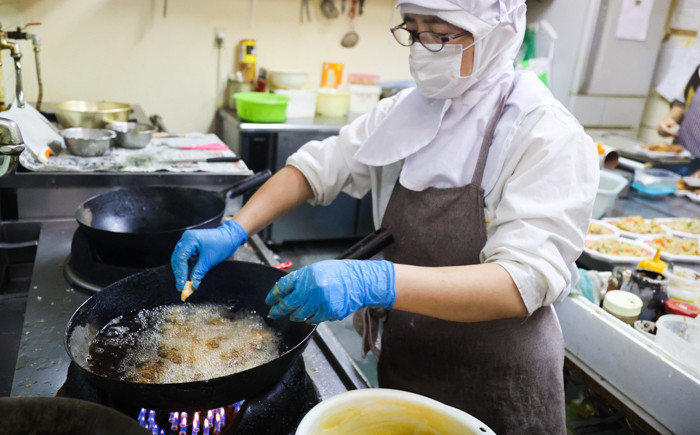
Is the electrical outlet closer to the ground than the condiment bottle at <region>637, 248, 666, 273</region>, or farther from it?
farther from it

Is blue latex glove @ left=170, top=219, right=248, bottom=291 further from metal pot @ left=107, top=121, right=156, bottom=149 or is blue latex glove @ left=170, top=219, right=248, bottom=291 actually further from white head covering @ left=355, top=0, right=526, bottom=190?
metal pot @ left=107, top=121, right=156, bottom=149

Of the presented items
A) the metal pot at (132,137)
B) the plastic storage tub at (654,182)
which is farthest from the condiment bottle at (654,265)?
the metal pot at (132,137)

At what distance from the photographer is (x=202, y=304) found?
4.53 feet

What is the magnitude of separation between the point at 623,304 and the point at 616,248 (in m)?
0.58

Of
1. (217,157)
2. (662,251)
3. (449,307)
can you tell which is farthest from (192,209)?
(662,251)

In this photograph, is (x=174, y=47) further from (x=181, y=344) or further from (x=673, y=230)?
(x=673, y=230)

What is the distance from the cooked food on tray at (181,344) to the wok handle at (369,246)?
268 millimetres

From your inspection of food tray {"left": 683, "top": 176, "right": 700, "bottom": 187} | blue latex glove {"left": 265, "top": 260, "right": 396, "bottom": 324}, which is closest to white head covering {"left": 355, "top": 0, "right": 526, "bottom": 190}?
blue latex glove {"left": 265, "top": 260, "right": 396, "bottom": 324}

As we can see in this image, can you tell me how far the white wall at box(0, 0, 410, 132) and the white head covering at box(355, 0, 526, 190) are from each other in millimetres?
3164

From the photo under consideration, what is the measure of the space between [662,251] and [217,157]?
7.23 feet

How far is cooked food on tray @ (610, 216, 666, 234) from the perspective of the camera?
8.98ft

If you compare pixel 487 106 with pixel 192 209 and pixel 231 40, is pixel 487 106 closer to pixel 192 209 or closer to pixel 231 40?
pixel 192 209

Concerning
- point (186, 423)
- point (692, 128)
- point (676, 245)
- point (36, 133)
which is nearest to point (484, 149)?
point (186, 423)

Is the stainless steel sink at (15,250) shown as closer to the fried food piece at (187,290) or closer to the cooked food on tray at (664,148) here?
the fried food piece at (187,290)
